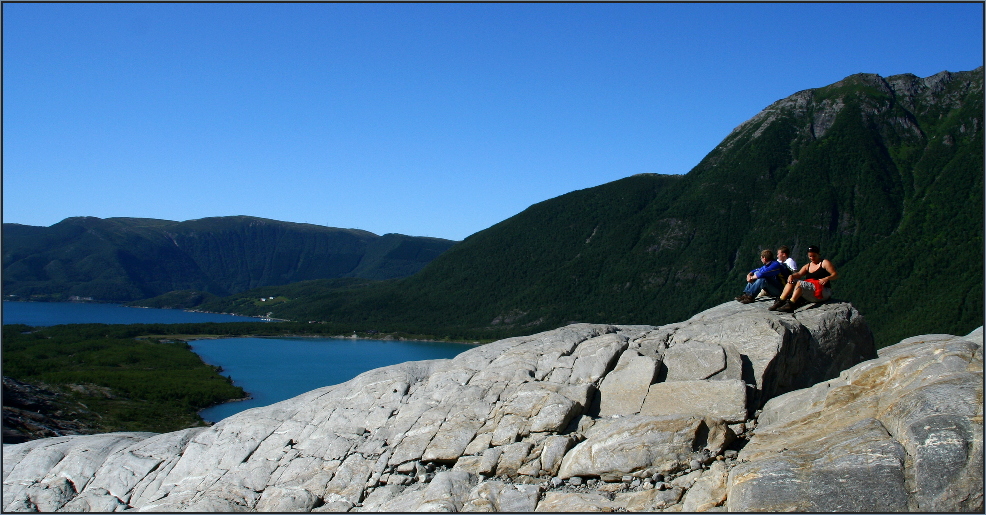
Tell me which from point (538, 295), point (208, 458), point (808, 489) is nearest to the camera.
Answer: point (808, 489)

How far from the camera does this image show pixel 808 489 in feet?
30.8

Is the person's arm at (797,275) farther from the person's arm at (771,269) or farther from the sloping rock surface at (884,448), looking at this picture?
the sloping rock surface at (884,448)

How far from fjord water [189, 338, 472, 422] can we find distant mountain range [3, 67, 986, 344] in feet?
63.6

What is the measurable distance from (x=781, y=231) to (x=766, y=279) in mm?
132069

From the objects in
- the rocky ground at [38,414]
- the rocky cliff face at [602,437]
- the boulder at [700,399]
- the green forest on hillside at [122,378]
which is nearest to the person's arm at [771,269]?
the rocky cliff face at [602,437]

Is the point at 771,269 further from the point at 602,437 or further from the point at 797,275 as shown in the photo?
the point at 602,437

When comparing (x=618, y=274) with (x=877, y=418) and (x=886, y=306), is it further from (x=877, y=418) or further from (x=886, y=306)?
(x=877, y=418)

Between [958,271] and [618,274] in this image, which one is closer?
[958,271]

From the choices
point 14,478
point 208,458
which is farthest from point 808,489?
point 14,478

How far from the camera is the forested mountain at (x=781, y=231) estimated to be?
4321 inches

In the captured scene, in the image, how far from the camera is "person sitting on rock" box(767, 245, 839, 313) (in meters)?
15.6

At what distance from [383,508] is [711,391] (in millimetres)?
6987

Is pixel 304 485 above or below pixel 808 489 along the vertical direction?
below

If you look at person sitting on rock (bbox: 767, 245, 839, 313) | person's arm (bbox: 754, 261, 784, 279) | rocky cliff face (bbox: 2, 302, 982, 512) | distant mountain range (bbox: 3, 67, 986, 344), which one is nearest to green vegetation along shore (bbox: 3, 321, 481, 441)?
rocky cliff face (bbox: 2, 302, 982, 512)
